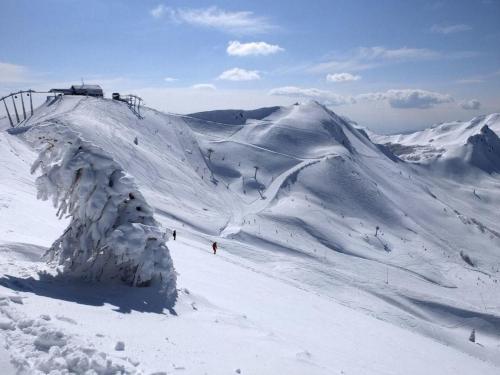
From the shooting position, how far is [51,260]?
14.6 meters

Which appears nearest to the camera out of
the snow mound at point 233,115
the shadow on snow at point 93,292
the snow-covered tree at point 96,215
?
the shadow on snow at point 93,292

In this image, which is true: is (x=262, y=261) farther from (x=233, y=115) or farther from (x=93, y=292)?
(x=233, y=115)

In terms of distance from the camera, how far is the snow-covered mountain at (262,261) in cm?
1108

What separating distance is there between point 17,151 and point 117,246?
3999 cm

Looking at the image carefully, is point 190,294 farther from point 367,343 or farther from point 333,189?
point 333,189

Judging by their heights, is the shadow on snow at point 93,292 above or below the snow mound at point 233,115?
below

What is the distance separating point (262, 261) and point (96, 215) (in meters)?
30.9

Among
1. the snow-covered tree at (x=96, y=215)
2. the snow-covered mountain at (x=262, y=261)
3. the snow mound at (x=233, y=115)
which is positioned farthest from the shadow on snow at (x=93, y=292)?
the snow mound at (x=233, y=115)

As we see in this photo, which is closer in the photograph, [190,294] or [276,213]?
[190,294]

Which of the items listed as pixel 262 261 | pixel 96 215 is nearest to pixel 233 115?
pixel 262 261

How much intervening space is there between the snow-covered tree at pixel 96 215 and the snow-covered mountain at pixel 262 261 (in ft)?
2.36

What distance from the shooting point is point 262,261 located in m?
43.3

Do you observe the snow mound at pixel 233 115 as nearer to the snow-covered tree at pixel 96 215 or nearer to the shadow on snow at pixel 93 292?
the snow-covered tree at pixel 96 215

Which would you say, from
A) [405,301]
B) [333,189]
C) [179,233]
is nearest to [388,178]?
[333,189]
